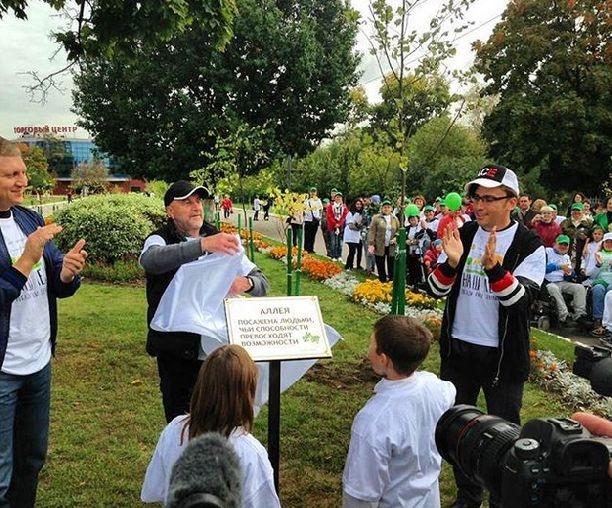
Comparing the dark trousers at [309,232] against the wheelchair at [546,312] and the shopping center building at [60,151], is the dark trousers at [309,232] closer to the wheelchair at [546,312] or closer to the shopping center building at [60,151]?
the wheelchair at [546,312]

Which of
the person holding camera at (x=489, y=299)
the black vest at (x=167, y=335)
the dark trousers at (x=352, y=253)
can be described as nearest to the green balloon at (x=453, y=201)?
the dark trousers at (x=352, y=253)

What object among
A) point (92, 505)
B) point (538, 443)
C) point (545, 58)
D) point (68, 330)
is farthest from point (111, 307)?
point (545, 58)

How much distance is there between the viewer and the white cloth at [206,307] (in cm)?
345

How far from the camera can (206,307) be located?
139 inches

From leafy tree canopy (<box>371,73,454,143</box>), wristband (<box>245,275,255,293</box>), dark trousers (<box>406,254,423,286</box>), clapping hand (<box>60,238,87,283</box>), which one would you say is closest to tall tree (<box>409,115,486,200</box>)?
dark trousers (<box>406,254,423,286</box>)

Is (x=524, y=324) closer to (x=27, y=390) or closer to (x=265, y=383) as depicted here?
(x=265, y=383)

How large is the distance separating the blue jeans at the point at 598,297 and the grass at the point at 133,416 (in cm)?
120

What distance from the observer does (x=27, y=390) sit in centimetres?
301

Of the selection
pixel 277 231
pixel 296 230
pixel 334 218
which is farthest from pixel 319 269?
Result: pixel 277 231

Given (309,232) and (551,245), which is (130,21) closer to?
(551,245)

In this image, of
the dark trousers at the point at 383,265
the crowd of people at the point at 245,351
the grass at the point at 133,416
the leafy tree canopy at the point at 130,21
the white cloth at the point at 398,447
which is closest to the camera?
the crowd of people at the point at 245,351

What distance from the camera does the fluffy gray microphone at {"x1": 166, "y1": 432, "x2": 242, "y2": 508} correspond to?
1625 mm

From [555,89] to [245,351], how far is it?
99.1 ft

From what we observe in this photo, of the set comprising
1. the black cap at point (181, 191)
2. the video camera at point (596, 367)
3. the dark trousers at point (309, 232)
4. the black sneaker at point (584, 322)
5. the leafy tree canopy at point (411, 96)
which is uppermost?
the leafy tree canopy at point (411, 96)
